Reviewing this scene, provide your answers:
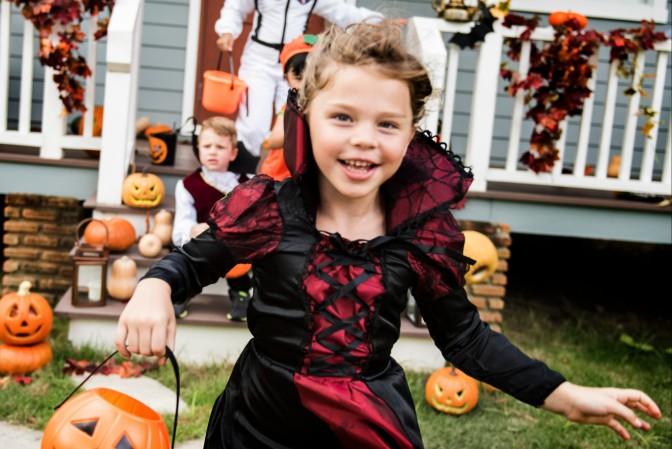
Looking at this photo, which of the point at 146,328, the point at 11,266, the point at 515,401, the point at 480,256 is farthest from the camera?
the point at 11,266

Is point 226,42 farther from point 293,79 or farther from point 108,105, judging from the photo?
point 293,79

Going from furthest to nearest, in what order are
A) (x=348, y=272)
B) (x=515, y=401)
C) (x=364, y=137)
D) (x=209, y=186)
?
(x=209, y=186), (x=515, y=401), (x=348, y=272), (x=364, y=137)

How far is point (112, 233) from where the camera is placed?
4.79 metres

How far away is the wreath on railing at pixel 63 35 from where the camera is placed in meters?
5.06

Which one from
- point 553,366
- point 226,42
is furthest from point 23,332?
point 553,366

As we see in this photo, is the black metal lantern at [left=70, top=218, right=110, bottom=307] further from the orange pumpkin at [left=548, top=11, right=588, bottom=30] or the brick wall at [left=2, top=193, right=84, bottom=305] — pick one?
the orange pumpkin at [left=548, top=11, right=588, bottom=30]

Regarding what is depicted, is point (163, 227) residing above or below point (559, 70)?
below

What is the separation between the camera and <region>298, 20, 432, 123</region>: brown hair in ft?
6.06

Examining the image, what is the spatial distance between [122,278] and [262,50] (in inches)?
67.0

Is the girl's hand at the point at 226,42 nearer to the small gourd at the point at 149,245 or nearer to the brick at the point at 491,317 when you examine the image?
the small gourd at the point at 149,245

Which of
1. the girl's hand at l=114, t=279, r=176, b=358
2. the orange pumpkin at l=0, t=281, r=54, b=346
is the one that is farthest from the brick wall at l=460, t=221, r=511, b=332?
the girl's hand at l=114, t=279, r=176, b=358

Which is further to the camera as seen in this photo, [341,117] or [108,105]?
[108,105]

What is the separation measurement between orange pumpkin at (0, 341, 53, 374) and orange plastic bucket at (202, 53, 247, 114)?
178cm

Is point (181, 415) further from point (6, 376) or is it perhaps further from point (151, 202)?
point (151, 202)
